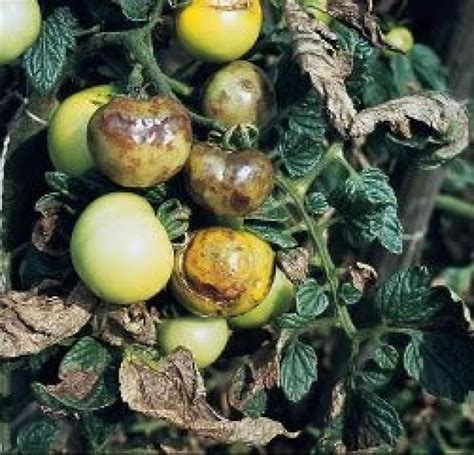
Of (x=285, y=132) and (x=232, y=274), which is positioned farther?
(x=285, y=132)

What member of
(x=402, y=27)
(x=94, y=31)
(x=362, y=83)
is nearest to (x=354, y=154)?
(x=402, y=27)

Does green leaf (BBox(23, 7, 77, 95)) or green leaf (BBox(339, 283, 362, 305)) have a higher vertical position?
green leaf (BBox(23, 7, 77, 95))

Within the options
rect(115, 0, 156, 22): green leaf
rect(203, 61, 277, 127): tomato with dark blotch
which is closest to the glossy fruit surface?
rect(203, 61, 277, 127): tomato with dark blotch

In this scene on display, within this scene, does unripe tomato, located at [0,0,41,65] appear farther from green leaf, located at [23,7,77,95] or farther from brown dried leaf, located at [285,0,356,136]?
brown dried leaf, located at [285,0,356,136]

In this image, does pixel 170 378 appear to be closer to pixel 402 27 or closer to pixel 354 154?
pixel 354 154

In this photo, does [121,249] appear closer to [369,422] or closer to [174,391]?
[174,391]

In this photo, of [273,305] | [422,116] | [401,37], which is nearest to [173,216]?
[273,305]
